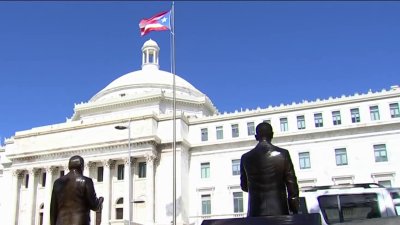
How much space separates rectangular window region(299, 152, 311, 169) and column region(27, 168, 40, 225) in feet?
106

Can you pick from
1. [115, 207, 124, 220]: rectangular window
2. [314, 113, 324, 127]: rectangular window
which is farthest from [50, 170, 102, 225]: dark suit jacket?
[115, 207, 124, 220]: rectangular window

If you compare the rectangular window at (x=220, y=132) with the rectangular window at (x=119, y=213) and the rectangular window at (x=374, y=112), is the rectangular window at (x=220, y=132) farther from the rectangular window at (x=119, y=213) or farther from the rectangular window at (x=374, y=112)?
the rectangular window at (x=374, y=112)

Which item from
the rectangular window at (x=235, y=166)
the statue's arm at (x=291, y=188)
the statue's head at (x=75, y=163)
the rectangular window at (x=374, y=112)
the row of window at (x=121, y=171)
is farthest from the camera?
the row of window at (x=121, y=171)

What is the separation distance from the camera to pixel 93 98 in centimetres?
7388

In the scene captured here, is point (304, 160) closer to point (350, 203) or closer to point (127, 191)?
point (127, 191)

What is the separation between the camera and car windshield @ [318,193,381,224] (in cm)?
1572

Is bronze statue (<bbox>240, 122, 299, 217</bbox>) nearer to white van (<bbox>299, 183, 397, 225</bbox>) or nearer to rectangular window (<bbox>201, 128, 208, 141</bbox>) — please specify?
white van (<bbox>299, 183, 397, 225</bbox>)

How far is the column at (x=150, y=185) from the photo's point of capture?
50906 mm

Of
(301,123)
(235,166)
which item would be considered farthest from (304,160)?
(235,166)

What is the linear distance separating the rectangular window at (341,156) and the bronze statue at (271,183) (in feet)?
145

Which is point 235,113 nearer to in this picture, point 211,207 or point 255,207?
point 211,207

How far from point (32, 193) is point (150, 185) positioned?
16.6 m

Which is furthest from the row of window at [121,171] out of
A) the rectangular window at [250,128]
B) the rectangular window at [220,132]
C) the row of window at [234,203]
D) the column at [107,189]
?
the rectangular window at [250,128]

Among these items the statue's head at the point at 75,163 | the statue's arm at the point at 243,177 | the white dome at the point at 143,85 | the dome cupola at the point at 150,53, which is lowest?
the statue's arm at the point at 243,177
